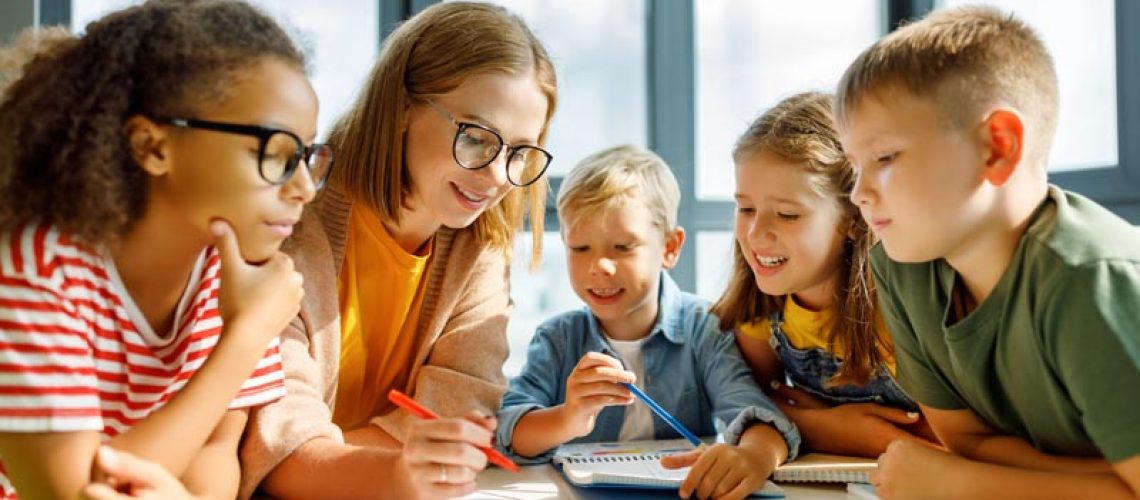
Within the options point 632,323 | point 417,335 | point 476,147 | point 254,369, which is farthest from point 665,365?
point 254,369

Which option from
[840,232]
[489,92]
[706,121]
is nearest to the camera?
[489,92]

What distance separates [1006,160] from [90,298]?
866 mm

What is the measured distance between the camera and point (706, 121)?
7.54ft

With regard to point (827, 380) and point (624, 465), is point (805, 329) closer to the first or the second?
point (827, 380)

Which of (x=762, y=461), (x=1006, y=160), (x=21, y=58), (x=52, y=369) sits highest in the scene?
(x=21, y=58)

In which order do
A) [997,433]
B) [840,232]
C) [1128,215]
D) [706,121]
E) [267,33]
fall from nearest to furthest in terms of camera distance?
[267,33], [997,433], [840,232], [1128,215], [706,121]

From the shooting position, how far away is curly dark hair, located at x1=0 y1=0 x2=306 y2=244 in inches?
29.3

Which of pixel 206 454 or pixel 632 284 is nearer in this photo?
pixel 206 454

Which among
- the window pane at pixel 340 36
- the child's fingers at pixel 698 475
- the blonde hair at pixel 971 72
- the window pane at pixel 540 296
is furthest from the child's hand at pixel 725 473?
the window pane at pixel 340 36

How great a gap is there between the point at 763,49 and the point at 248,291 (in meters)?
1.84

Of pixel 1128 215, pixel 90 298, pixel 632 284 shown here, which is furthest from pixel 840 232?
pixel 90 298

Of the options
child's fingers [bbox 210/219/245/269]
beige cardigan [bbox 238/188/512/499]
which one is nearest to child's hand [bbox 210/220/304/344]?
child's fingers [bbox 210/219/245/269]

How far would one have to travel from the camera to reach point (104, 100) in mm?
751

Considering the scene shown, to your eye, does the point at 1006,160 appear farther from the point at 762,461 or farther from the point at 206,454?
the point at 206,454
